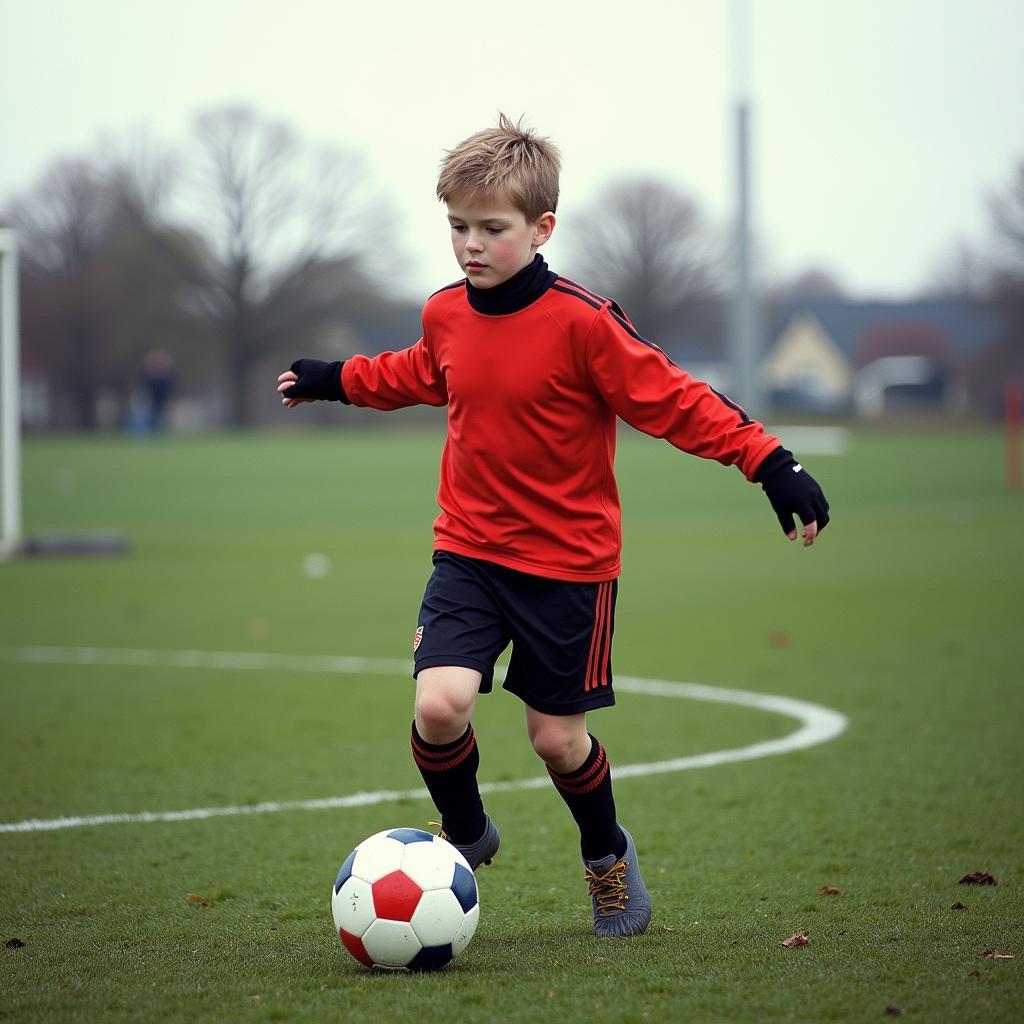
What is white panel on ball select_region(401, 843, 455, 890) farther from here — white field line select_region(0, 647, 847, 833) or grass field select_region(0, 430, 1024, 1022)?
white field line select_region(0, 647, 847, 833)

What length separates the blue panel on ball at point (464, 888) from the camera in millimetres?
3752

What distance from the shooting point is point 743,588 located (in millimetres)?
12953

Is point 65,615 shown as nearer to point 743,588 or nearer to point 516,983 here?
point 743,588

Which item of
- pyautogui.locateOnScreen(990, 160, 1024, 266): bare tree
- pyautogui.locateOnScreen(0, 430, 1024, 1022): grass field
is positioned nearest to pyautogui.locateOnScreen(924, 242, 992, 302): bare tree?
pyautogui.locateOnScreen(990, 160, 1024, 266): bare tree

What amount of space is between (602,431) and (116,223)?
197 feet

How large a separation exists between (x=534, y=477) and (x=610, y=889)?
1116mm

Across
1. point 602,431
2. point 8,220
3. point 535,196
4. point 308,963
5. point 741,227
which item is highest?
point 8,220

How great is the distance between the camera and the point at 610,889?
4094 mm

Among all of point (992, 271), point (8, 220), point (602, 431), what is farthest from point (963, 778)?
point (8, 220)

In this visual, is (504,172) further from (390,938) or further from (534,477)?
(390,938)

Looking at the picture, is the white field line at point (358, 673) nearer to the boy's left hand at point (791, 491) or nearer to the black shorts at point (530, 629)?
the black shorts at point (530, 629)

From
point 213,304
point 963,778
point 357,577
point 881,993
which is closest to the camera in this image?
point 881,993

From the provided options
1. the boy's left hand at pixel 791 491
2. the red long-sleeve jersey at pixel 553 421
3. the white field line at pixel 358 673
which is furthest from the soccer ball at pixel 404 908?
the white field line at pixel 358 673

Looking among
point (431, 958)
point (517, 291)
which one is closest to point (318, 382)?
point (517, 291)
